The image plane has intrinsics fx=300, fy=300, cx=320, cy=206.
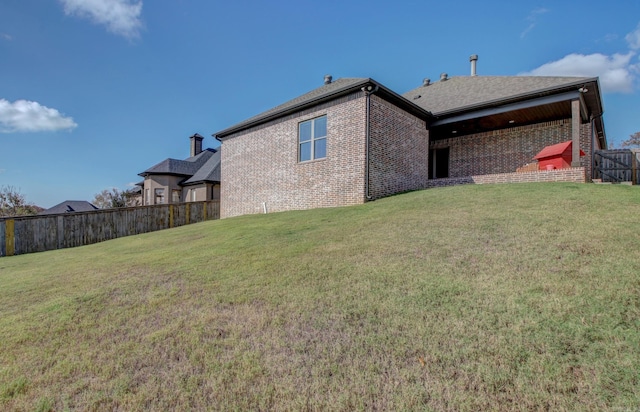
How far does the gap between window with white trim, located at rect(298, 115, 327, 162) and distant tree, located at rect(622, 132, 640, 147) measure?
35.7 m

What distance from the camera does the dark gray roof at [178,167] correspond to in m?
23.9

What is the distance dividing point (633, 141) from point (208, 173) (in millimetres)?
40448

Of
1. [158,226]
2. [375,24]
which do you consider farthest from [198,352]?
[158,226]

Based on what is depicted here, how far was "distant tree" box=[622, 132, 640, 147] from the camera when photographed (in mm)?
29469

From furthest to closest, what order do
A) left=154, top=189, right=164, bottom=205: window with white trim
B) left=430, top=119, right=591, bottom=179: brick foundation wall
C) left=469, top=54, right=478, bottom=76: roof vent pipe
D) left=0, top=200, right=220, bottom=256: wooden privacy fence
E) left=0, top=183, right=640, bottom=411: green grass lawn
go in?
left=154, top=189, right=164, bottom=205: window with white trim
left=469, top=54, right=478, bottom=76: roof vent pipe
left=0, top=200, right=220, bottom=256: wooden privacy fence
left=430, top=119, right=591, bottom=179: brick foundation wall
left=0, top=183, right=640, bottom=411: green grass lawn

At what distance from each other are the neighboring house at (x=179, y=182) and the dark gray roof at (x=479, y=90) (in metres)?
15.0

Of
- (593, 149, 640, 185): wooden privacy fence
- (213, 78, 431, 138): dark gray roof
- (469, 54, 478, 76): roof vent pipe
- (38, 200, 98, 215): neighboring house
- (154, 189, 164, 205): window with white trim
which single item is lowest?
(38, 200, 98, 215): neighboring house

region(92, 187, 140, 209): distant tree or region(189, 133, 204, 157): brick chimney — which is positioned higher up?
region(189, 133, 204, 157): brick chimney

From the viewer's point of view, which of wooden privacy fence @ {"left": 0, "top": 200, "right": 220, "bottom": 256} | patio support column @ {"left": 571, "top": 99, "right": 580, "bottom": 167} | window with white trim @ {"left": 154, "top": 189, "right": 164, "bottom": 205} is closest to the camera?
patio support column @ {"left": 571, "top": 99, "right": 580, "bottom": 167}

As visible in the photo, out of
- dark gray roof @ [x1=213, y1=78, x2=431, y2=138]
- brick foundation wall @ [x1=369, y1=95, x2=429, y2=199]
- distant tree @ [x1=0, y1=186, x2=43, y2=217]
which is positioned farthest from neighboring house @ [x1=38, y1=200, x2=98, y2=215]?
brick foundation wall @ [x1=369, y1=95, x2=429, y2=199]

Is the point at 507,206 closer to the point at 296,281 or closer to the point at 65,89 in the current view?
the point at 296,281

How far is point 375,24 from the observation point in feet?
37.7

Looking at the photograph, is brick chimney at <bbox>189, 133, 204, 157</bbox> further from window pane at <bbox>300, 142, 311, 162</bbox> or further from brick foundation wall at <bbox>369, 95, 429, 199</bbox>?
brick foundation wall at <bbox>369, 95, 429, 199</bbox>

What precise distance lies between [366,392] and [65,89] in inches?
767
